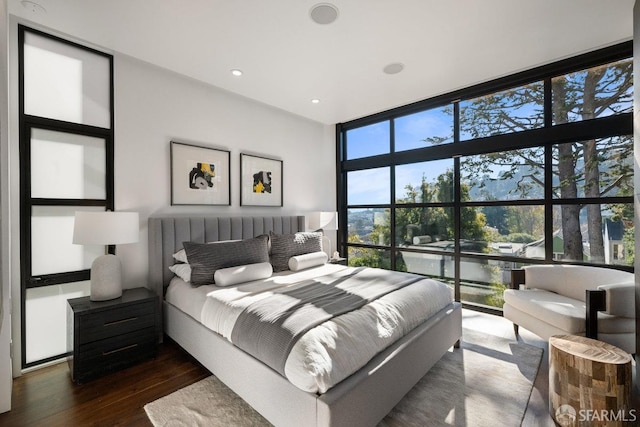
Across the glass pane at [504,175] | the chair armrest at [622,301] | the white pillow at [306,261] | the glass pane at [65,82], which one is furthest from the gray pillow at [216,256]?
the chair armrest at [622,301]

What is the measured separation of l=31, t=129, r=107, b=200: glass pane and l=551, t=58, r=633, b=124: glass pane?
15.6 feet

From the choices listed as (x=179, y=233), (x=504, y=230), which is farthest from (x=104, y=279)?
(x=504, y=230)

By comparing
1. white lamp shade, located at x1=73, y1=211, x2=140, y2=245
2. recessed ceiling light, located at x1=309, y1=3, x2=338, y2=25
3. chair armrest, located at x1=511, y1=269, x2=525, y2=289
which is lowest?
chair armrest, located at x1=511, y1=269, x2=525, y2=289

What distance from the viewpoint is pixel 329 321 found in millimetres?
1652

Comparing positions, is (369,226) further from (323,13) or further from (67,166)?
(67,166)

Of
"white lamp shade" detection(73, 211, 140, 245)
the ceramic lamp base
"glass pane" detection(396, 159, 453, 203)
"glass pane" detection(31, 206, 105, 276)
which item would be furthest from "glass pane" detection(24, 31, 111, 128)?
"glass pane" detection(396, 159, 453, 203)

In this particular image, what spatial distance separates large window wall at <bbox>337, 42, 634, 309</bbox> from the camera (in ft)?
9.02

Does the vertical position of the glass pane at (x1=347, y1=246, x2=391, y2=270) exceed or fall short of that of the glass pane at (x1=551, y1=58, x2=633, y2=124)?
it falls short

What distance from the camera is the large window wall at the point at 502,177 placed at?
9.02ft

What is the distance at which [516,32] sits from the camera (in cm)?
238

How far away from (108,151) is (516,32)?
12.7 ft

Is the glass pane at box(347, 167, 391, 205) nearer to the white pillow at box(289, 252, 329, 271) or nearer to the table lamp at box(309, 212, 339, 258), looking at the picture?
the table lamp at box(309, 212, 339, 258)

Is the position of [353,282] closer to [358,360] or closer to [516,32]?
[358,360]

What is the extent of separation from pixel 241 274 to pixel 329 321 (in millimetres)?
1209
